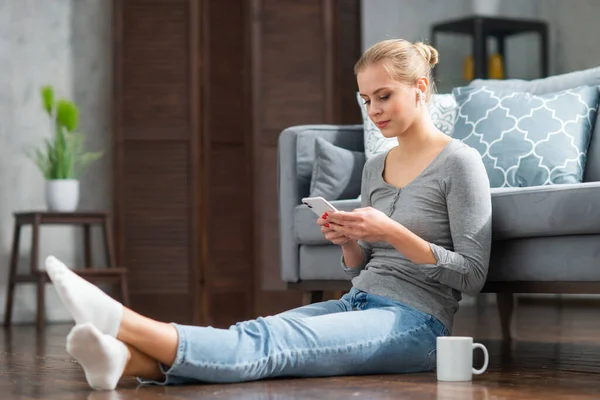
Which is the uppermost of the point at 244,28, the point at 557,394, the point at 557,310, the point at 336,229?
the point at 244,28

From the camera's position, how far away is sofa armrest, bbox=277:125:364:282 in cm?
323

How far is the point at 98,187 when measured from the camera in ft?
15.9

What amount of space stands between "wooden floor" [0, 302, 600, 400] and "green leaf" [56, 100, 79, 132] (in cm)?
→ 147

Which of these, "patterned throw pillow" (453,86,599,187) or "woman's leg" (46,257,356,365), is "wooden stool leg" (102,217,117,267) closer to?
"patterned throw pillow" (453,86,599,187)

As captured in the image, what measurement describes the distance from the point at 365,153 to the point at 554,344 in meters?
0.86

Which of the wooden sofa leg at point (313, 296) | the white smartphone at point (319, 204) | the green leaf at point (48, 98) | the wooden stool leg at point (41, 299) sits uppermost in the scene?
the green leaf at point (48, 98)

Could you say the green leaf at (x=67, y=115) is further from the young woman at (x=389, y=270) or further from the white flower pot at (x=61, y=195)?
the young woman at (x=389, y=270)

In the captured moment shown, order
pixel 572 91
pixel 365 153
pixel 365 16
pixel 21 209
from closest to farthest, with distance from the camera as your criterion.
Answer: pixel 572 91 → pixel 365 153 → pixel 21 209 → pixel 365 16

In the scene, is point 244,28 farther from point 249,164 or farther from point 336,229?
point 336,229

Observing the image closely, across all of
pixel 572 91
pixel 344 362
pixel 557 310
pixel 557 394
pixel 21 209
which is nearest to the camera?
pixel 557 394

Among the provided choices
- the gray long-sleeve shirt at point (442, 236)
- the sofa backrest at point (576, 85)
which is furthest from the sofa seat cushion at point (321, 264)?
the gray long-sleeve shirt at point (442, 236)

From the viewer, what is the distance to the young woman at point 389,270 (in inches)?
69.8

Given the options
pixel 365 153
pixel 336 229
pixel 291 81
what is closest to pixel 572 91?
pixel 365 153

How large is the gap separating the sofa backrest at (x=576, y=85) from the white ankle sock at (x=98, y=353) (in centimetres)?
167
